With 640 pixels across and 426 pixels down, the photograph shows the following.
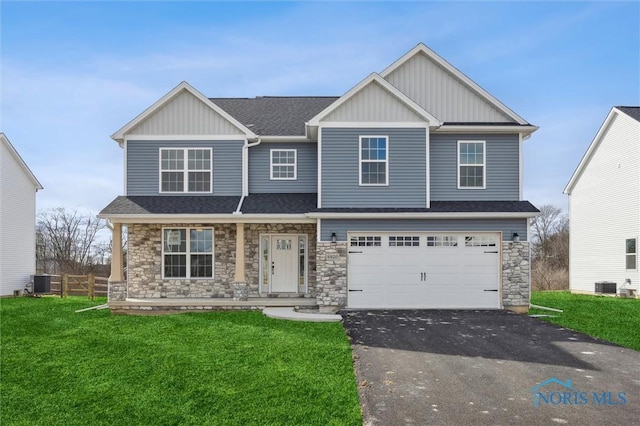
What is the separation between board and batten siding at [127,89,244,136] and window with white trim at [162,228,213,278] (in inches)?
125

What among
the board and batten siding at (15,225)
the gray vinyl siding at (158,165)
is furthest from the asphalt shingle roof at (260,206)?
the board and batten siding at (15,225)

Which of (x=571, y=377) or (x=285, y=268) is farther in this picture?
(x=285, y=268)

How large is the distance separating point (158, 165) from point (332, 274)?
675 cm

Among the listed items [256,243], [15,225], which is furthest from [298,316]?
[15,225]

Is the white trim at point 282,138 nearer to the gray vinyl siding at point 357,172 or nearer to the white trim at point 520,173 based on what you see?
the gray vinyl siding at point 357,172

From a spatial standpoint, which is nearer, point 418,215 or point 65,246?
point 418,215

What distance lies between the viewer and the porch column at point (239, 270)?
15.1 metres

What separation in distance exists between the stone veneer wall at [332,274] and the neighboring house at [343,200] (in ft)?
0.10

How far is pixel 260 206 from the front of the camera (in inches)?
609

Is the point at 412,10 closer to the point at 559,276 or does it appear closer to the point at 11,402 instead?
the point at 11,402

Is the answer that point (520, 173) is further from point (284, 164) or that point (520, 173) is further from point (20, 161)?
point (20, 161)

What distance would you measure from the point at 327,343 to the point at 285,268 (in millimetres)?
6766

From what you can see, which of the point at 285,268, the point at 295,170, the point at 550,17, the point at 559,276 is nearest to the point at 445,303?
the point at 285,268

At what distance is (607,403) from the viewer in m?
6.61
